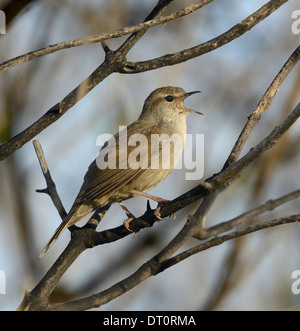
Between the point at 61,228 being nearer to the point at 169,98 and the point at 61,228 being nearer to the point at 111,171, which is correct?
the point at 111,171

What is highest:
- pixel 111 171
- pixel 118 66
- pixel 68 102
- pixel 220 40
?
pixel 111 171

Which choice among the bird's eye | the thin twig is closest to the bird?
the bird's eye

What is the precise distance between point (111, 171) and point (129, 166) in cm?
18

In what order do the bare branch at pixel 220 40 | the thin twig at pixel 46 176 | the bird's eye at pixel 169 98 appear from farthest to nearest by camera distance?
the bird's eye at pixel 169 98 < the thin twig at pixel 46 176 < the bare branch at pixel 220 40

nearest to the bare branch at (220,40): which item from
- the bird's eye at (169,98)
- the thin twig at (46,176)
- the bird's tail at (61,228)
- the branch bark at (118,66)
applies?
the branch bark at (118,66)

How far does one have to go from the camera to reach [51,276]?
300 centimetres

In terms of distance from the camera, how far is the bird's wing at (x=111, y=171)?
4.72 metres

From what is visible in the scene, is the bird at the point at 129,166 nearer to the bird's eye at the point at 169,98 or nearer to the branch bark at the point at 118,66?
the bird's eye at the point at 169,98

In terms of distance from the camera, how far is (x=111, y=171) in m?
5.00

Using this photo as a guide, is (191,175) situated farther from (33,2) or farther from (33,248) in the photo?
(33,2)

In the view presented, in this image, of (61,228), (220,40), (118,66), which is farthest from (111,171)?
(220,40)

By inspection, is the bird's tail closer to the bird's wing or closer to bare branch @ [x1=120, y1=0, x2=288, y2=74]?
the bird's wing


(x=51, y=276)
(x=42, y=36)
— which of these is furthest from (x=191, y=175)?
(x=51, y=276)

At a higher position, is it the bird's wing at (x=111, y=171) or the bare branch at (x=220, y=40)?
the bird's wing at (x=111, y=171)
